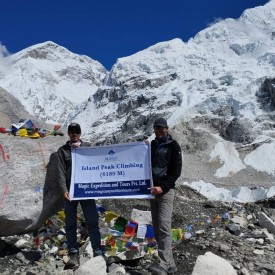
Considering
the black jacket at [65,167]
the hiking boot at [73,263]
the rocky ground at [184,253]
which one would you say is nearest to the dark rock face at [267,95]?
the rocky ground at [184,253]

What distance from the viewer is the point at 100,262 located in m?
5.83

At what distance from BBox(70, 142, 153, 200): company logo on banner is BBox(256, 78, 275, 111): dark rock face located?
12851cm

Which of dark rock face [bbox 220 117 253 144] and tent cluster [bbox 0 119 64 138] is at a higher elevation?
tent cluster [bbox 0 119 64 138]

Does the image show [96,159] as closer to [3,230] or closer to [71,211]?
[71,211]

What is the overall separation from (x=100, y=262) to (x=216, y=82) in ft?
537

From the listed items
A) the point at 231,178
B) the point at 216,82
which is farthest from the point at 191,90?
the point at 231,178

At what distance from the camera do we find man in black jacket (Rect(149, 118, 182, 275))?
6.17 m

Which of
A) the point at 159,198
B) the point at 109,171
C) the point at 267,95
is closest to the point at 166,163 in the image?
the point at 159,198

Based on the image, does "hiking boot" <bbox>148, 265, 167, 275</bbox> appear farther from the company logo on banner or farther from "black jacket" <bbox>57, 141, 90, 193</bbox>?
"black jacket" <bbox>57, 141, 90, 193</bbox>

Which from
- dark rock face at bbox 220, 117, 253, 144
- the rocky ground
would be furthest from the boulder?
dark rock face at bbox 220, 117, 253, 144

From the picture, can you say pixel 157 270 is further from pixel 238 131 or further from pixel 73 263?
pixel 238 131

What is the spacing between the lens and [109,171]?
273 inches

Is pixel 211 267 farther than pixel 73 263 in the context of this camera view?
No

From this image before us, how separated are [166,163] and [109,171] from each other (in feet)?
3.42
